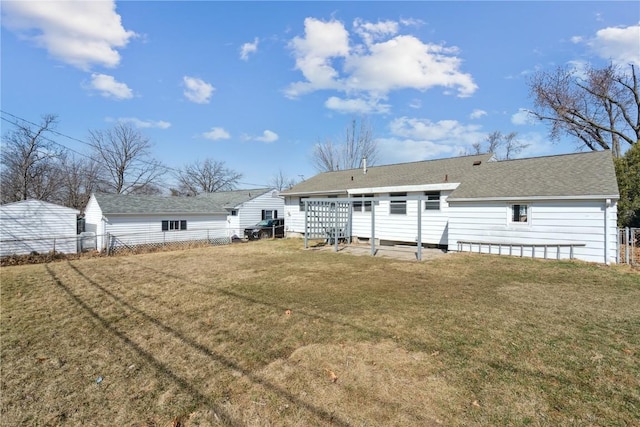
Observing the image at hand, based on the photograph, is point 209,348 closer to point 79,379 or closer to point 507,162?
point 79,379

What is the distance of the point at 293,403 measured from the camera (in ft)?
8.63

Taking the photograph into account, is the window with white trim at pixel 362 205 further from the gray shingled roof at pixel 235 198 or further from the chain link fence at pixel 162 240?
the gray shingled roof at pixel 235 198

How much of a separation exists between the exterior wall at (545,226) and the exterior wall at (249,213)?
15.9 metres

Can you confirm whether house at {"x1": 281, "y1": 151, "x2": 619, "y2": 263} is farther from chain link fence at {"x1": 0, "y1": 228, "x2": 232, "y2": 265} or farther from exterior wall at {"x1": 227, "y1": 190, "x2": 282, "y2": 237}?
exterior wall at {"x1": 227, "y1": 190, "x2": 282, "y2": 237}

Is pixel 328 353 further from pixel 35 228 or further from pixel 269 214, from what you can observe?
pixel 269 214

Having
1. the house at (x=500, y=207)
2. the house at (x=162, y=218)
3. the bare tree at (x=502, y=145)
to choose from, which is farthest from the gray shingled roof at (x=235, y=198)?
the bare tree at (x=502, y=145)

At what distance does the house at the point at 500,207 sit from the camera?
8.84m

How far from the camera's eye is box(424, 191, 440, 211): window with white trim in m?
12.3

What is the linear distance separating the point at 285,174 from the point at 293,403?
48.3 m

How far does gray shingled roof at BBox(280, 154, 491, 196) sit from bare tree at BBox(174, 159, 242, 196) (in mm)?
28101

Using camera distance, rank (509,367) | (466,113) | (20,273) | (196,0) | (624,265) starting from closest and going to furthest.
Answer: (509,367)
(624,265)
(20,273)
(196,0)
(466,113)

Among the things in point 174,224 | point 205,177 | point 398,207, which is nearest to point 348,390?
point 398,207

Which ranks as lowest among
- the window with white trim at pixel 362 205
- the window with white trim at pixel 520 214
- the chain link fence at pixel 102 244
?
the chain link fence at pixel 102 244

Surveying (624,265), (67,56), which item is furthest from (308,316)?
(67,56)
